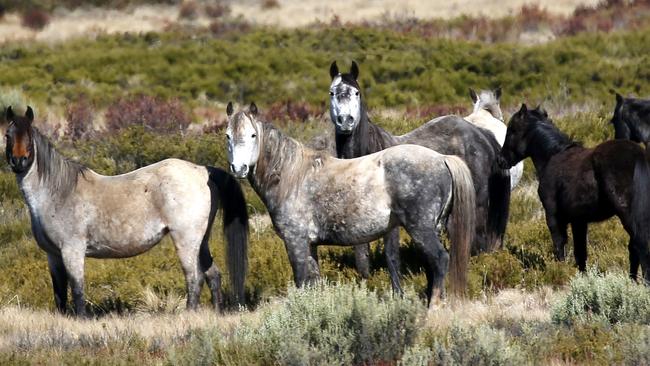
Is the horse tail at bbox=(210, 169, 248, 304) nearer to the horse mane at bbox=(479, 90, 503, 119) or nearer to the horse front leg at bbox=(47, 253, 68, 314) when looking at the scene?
the horse front leg at bbox=(47, 253, 68, 314)

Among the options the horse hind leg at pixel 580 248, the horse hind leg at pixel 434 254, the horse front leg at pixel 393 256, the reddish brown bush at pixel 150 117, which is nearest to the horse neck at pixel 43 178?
the horse front leg at pixel 393 256

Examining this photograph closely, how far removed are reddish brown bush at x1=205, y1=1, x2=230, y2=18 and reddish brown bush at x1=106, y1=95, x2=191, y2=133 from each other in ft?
78.6

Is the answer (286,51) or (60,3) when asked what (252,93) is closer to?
(286,51)

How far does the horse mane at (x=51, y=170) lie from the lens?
9484mm

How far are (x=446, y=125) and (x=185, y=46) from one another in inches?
916

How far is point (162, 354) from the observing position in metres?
7.38

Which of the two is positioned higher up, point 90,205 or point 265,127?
point 265,127

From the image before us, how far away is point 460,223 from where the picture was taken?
8.83m

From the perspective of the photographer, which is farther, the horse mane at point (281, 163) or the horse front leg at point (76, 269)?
the horse front leg at point (76, 269)

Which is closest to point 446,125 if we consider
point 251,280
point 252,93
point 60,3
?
point 251,280

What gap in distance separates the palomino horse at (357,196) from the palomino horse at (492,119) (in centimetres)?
450

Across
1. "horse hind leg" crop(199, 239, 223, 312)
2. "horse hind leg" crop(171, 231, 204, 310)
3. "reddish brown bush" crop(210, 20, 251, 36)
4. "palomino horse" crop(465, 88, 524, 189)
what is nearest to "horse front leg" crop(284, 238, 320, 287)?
"horse hind leg" crop(171, 231, 204, 310)

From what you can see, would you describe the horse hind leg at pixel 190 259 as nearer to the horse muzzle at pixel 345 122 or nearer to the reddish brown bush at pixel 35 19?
the horse muzzle at pixel 345 122

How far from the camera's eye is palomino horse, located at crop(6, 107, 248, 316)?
9484mm
